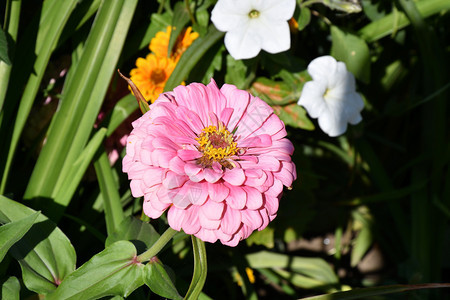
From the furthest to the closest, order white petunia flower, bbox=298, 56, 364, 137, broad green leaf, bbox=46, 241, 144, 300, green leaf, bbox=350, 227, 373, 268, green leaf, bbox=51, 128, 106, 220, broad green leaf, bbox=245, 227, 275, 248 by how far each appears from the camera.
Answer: green leaf, bbox=350, 227, 373, 268 → broad green leaf, bbox=245, 227, 275, 248 → white petunia flower, bbox=298, 56, 364, 137 → green leaf, bbox=51, 128, 106, 220 → broad green leaf, bbox=46, 241, 144, 300

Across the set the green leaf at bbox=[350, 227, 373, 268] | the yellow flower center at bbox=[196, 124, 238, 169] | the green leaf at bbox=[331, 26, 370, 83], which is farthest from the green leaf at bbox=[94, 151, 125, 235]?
the green leaf at bbox=[350, 227, 373, 268]

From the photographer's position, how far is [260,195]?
56 centimetres

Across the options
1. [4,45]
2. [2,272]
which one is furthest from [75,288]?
[4,45]

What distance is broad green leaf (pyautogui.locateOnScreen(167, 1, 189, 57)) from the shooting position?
0.88 m

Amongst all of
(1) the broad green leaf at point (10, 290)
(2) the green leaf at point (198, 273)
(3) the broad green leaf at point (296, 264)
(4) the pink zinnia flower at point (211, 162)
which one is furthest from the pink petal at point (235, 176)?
(3) the broad green leaf at point (296, 264)

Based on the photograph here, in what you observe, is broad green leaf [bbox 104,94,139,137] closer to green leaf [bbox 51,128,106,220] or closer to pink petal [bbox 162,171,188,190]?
green leaf [bbox 51,128,106,220]

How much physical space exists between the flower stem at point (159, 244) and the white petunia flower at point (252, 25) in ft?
1.20

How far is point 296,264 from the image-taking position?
1213mm

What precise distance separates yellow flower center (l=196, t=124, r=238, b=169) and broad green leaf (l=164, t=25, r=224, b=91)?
0.24 m

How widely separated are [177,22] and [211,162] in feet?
1.30

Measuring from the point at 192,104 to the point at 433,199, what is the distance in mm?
853

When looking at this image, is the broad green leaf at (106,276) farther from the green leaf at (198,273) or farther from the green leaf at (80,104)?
the green leaf at (80,104)

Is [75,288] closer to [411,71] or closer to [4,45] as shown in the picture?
[4,45]

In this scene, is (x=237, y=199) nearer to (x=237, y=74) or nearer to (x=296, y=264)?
(x=237, y=74)
